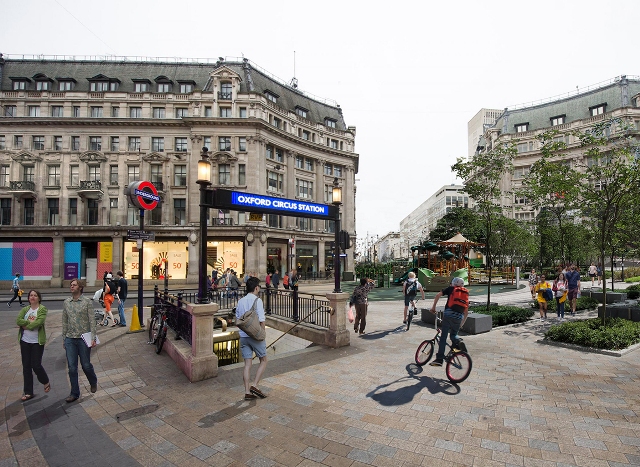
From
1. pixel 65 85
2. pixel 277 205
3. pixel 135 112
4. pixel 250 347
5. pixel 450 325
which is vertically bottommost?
pixel 250 347

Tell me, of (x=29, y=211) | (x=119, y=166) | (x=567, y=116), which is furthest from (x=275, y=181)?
(x=567, y=116)

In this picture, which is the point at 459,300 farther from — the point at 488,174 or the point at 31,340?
the point at 488,174

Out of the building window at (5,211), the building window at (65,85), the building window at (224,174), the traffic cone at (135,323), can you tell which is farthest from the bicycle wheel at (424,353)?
the building window at (65,85)

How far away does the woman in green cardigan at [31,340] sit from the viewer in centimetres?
537

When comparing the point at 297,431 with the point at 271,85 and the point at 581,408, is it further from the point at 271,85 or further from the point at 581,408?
the point at 271,85

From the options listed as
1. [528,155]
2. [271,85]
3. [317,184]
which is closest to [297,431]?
[317,184]

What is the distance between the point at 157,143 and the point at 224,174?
798 centimetres

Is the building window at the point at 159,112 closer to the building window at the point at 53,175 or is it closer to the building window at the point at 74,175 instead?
the building window at the point at 74,175

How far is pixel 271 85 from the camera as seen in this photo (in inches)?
1630

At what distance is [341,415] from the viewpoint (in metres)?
4.68

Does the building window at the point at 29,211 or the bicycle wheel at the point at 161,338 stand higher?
the building window at the point at 29,211

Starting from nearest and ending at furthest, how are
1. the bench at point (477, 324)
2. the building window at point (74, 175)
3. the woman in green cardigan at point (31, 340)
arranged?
the woman in green cardigan at point (31, 340), the bench at point (477, 324), the building window at point (74, 175)

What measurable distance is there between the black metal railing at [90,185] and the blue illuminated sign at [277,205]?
33.1 meters

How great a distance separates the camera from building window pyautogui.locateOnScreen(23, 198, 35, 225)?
107ft
